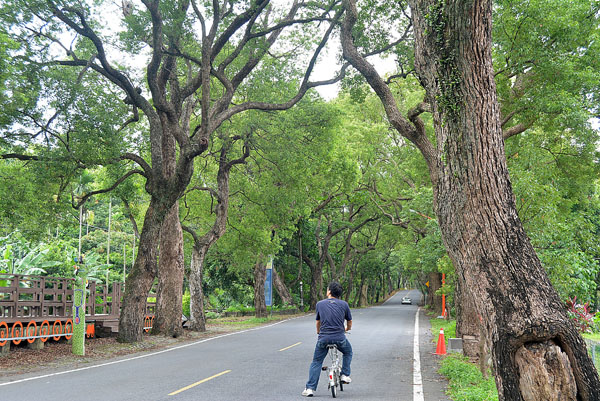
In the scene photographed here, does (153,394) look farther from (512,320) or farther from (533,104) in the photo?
(533,104)

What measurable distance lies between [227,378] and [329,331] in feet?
9.34

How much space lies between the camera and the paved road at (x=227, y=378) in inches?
330

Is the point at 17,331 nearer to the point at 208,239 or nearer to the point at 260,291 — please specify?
the point at 208,239

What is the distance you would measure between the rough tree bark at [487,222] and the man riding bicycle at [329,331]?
2861 mm

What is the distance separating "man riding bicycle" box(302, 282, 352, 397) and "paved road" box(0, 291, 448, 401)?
47 cm

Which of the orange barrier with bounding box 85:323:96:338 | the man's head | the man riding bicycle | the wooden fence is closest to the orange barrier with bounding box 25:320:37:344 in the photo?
the wooden fence

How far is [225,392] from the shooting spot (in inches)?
336

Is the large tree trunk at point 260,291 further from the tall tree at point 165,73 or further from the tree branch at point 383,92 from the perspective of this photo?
the tree branch at point 383,92

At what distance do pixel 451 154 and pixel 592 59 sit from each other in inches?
435

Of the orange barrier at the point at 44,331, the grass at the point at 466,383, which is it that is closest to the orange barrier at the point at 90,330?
the orange barrier at the point at 44,331

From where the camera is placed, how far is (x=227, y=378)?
992 centimetres

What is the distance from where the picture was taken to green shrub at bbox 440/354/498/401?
815 cm

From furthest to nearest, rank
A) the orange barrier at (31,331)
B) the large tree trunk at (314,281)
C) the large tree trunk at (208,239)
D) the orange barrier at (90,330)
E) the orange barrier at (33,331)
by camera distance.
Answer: the large tree trunk at (314,281) < the large tree trunk at (208,239) < the orange barrier at (90,330) < the orange barrier at (31,331) < the orange barrier at (33,331)

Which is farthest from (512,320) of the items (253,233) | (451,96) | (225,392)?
(253,233)
